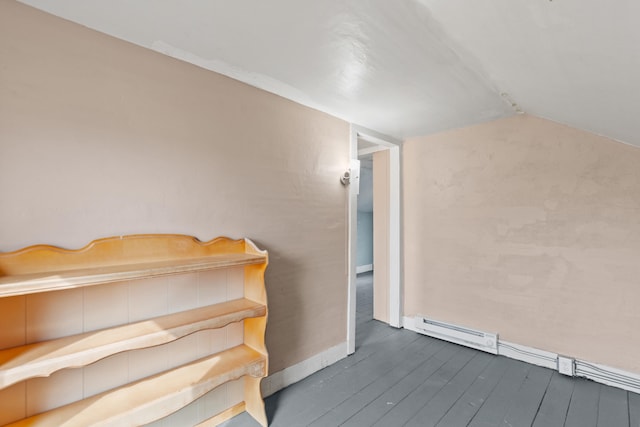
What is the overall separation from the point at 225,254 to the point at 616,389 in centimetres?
274

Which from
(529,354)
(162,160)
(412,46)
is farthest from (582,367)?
(162,160)

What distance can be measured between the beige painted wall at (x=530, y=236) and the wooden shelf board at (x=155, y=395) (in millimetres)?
2014

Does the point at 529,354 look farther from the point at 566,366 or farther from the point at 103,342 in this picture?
the point at 103,342

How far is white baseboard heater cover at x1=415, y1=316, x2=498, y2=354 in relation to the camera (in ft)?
8.28

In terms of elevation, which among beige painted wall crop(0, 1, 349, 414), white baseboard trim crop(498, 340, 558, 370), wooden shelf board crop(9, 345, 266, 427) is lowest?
white baseboard trim crop(498, 340, 558, 370)

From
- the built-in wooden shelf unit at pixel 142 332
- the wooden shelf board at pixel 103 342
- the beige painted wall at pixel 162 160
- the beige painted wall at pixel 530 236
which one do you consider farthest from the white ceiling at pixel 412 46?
the wooden shelf board at pixel 103 342

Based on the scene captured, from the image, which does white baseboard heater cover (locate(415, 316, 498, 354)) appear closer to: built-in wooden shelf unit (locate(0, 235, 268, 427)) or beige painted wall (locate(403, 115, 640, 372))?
beige painted wall (locate(403, 115, 640, 372))

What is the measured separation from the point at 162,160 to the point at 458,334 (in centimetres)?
275

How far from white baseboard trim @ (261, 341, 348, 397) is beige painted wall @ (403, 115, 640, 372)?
1095 mm

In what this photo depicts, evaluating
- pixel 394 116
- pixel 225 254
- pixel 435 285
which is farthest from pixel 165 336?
pixel 435 285

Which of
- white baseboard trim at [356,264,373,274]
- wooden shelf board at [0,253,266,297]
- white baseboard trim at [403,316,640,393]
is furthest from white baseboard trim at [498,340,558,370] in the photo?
white baseboard trim at [356,264,373,274]

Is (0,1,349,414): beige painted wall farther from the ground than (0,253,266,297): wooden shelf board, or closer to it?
farther from the ground

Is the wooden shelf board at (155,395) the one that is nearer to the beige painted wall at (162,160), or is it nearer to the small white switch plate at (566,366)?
the beige painted wall at (162,160)

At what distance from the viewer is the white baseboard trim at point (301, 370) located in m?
1.92
